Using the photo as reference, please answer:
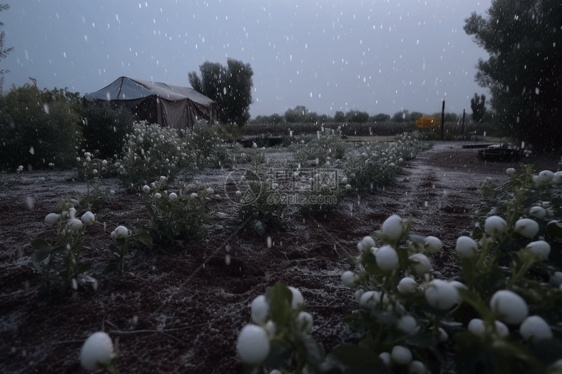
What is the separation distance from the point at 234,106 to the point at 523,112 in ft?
61.7

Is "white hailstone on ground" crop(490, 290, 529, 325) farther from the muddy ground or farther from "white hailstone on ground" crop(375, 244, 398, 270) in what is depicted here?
the muddy ground

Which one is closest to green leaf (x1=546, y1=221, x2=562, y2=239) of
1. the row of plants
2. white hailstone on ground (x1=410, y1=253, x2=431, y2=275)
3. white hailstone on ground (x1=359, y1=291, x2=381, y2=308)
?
the row of plants

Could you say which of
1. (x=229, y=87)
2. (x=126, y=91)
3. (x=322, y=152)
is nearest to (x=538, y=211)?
(x=322, y=152)

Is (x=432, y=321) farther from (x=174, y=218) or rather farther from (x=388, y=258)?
(x=174, y=218)

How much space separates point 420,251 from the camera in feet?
3.28

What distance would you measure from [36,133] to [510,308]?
7.74 metres

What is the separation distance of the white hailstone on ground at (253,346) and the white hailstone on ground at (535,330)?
0.50 metres

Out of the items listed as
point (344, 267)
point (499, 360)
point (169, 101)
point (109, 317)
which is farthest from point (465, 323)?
point (169, 101)

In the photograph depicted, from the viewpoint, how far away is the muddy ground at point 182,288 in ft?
3.83

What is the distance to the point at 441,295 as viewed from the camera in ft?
2.30

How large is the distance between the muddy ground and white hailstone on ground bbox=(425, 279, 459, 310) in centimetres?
61

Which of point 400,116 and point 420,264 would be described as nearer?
point 420,264

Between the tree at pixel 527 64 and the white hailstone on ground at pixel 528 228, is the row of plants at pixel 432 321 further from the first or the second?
the tree at pixel 527 64

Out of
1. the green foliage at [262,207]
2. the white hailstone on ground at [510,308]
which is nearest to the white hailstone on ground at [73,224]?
the green foliage at [262,207]
